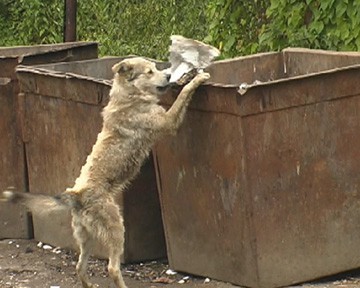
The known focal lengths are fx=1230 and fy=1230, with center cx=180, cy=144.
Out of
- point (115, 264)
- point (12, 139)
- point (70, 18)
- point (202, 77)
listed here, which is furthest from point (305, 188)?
point (70, 18)

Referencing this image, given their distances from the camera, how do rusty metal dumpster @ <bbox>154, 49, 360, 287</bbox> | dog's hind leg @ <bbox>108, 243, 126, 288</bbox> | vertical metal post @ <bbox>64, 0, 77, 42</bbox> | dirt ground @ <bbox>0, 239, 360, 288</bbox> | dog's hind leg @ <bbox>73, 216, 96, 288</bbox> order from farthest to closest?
1. vertical metal post @ <bbox>64, 0, 77, 42</bbox>
2. dirt ground @ <bbox>0, 239, 360, 288</bbox>
3. dog's hind leg @ <bbox>73, 216, 96, 288</bbox>
4. dog's hind leg @ <bbox>108, 243, 126, 288</bbox>
5. rusty metal dumpster @ <bbox>154, 49, 360, 287</bbox>

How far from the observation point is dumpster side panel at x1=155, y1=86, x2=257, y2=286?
7738mm

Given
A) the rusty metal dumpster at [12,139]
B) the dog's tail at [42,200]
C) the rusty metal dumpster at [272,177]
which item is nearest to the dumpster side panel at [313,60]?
the rusty metal dumpster at [272,177]

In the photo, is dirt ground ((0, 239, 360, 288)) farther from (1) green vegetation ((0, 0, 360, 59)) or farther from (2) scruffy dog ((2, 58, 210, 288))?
(1) green vegetation ((0, 0, 360, 59))

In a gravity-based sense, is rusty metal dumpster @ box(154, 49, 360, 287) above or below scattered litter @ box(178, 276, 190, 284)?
above

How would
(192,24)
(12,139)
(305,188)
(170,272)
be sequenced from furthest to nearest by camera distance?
(192,24)
(12,139)
(170,272)
(305,188)

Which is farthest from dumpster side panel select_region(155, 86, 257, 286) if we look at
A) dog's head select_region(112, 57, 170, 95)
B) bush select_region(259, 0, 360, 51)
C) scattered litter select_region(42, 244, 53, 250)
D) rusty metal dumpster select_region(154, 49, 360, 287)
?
bush select_region(259, 0, 360, 51)

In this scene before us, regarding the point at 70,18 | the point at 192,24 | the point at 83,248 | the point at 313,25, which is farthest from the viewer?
the point at 192,24

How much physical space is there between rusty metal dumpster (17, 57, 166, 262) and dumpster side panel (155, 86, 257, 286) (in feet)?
1.29

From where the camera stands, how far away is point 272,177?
770 centimetres

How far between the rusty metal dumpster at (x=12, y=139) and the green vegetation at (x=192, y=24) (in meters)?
2.28

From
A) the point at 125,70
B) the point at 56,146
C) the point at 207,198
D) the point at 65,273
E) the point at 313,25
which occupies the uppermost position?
the point at 313,25

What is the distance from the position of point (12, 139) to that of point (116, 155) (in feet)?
6.67

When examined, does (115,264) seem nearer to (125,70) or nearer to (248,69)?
(125,70)
